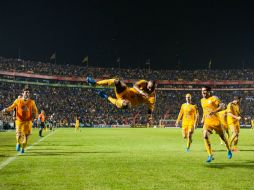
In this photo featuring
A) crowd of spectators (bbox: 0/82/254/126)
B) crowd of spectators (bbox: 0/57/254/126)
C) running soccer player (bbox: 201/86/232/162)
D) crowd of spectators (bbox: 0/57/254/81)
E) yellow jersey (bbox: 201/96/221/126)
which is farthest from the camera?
crowd of spectators (bbox: 0/57/254/81)

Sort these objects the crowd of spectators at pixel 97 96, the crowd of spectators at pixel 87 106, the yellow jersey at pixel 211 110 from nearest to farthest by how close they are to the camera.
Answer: the yellow jersey at pixel 211 110 → the crowd of spectators at pixel 87 106 → the crowd of spectators at pixel 97 96

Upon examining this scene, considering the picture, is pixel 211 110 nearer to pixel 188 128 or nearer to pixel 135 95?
pixel 135 95

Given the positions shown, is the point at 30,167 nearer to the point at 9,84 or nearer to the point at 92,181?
the point at 92,181

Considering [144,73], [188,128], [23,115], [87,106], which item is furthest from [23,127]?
[144,73]

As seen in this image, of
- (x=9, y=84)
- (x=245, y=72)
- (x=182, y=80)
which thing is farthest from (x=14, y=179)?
(x=245, y=72)

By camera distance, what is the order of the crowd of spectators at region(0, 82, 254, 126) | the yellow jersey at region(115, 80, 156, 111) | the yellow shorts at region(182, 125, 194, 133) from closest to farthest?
1. the yellow jersey at region(115, 80, 156, 111)
2. the yellow shorts at region(182, 125, 194, 133)
3. the crowd of spectators at region(0, 82, 254, 126)

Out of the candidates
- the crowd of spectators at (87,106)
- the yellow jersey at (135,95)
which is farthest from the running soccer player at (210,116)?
the crowd of spectators at (87,106)

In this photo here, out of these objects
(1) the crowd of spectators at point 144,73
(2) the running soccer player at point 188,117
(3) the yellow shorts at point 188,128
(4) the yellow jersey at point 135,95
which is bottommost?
(3) the yellow shorts at point 188,128

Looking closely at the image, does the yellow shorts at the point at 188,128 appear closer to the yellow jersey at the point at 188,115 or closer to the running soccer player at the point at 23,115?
the yellow jersey at the point at 188,115

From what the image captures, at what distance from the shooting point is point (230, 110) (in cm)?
1762

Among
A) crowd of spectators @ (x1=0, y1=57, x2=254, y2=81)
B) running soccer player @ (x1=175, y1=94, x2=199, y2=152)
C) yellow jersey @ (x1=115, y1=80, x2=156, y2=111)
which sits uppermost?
crowd of spectators @ (x1=0, y1=57, x2=254, y2=81)

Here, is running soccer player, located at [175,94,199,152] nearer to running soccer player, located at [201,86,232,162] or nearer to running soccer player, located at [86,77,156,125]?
running soccer player, located at [201,86,232,162]

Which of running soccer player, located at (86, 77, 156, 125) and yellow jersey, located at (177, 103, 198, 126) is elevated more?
running soccer player, located at (86, 77, 156, 125)

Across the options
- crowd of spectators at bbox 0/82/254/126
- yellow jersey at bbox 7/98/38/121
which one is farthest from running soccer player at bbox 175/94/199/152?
crowd of spectators at bbox 0/82/254/126
